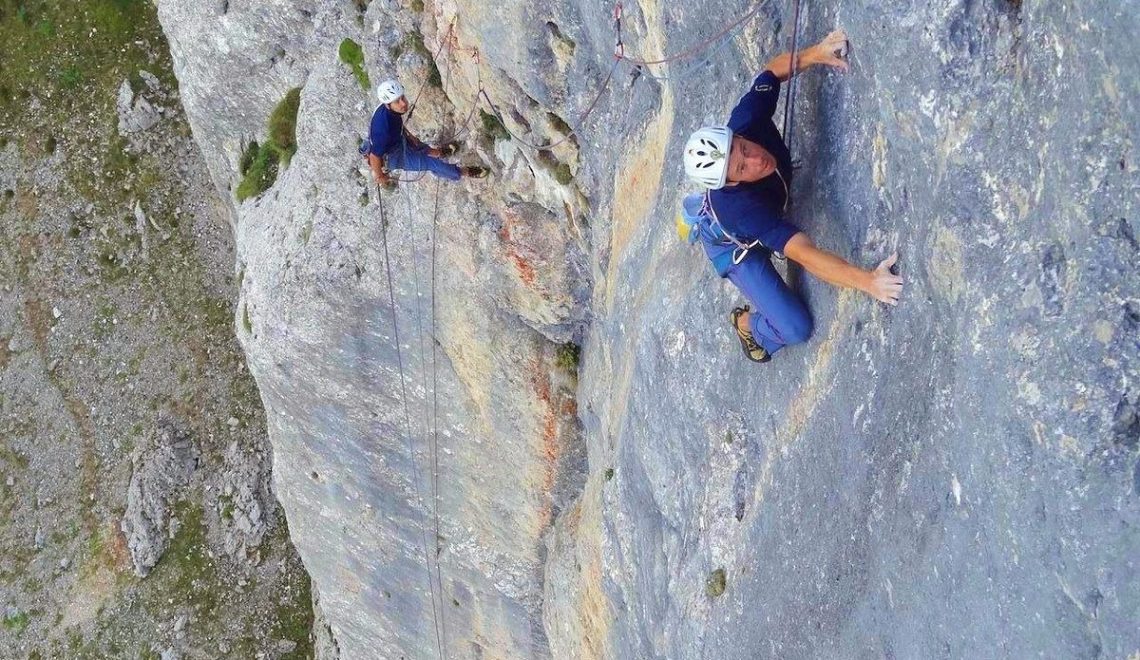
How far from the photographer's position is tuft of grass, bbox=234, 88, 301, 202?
1755cm

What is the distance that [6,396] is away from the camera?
25.6m

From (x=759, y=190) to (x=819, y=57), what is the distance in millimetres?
1093

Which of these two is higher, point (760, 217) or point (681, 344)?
point (760, 217)

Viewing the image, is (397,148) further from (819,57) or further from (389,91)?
(819,57)

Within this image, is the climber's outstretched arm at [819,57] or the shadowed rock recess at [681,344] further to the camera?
the climber's outstretched arm at [819,57]

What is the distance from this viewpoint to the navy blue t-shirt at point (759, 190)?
→ 6.66m

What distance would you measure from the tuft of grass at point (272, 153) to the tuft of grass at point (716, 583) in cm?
1253

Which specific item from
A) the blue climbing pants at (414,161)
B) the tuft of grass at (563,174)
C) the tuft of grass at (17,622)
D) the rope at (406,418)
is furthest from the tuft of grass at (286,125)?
the tuft of grass at (17,622)

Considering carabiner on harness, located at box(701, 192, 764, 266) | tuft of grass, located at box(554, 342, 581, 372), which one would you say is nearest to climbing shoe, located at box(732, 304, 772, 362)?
carabiner on harness, located at box(701, 192, 764, 266)

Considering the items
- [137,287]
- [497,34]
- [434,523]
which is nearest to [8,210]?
[137,287]

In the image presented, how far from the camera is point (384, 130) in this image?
12875 mm

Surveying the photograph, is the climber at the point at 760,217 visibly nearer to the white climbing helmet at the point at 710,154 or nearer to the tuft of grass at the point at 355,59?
the white climbing helmet at the point at 710,154

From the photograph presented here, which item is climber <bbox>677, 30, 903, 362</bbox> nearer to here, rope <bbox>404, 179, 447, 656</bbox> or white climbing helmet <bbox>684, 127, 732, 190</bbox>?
white climbing helmet <bbox>684, 127, 732, 190</bbox>

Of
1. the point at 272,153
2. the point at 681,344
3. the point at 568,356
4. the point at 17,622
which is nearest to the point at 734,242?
the point at 681,344
